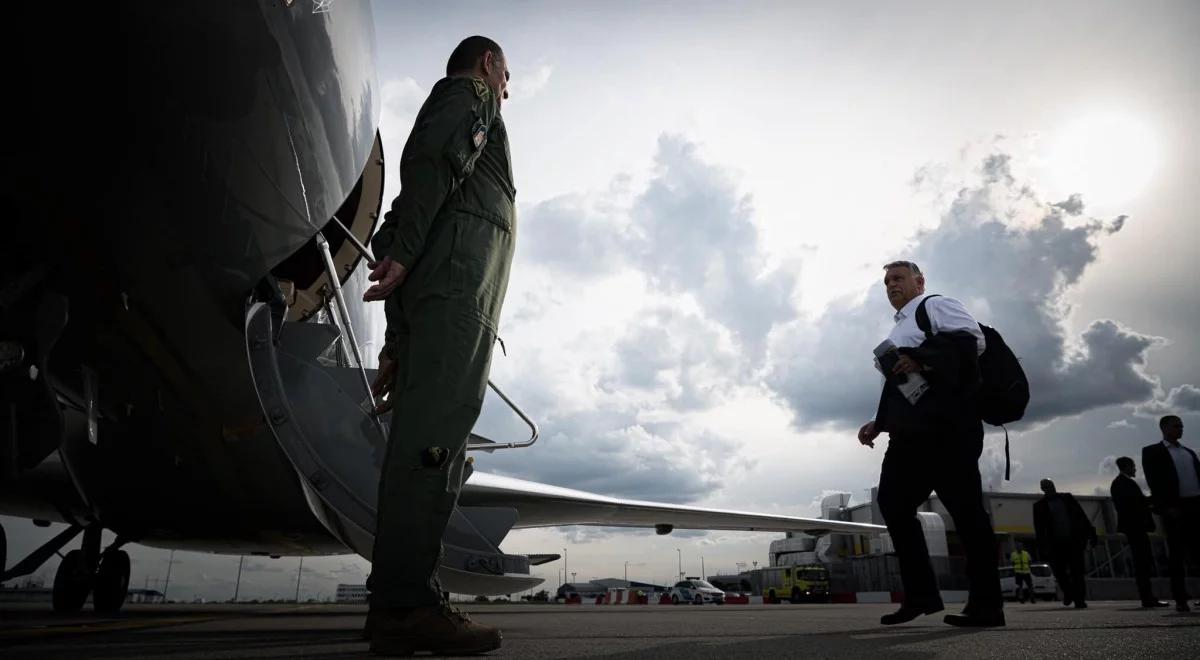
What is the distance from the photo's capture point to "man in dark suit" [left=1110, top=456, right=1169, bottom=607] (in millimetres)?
6961

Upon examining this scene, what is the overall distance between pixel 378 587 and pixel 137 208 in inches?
81.2

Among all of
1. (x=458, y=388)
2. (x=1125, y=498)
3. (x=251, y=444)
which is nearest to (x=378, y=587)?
(x=458, y=388)

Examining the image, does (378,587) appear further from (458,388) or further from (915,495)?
(915,495)

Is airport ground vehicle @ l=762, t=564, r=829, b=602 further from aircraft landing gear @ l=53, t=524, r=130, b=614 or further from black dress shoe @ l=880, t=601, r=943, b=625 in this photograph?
black dress shoe @ l=880, t=601, r=943, b=625

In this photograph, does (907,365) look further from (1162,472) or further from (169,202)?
(1162,472)

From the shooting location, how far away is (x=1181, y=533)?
6.38 m

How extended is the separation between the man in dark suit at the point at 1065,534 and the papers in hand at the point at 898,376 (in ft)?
19.2

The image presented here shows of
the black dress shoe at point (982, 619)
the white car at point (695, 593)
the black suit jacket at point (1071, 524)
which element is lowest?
the white car at point (695, 593)

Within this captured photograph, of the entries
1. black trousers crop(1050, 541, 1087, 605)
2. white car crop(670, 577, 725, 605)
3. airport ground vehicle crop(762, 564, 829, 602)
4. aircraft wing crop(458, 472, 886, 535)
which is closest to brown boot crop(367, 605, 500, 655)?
aircraft wing crop(458, 472, 886, 535)

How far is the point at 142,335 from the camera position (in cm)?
409

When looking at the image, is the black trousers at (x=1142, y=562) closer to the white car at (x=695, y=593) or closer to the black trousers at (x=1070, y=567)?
the black trousers at (x=1070, y=567)

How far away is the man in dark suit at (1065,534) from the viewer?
8484mm

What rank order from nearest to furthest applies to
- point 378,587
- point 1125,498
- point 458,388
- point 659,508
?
1. point 378,587
2. point 458,388
3. point 1125,498
4. point 659,508

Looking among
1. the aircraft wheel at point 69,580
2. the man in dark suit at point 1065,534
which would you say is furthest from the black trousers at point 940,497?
the aircraft wheel at point 69,580
